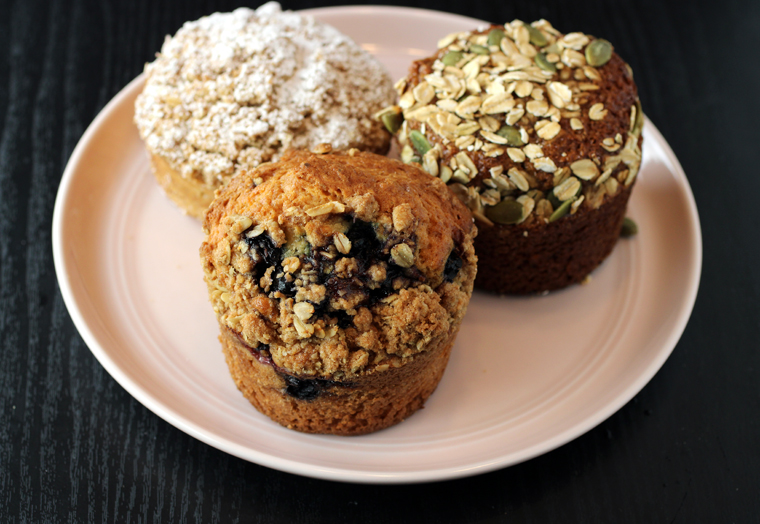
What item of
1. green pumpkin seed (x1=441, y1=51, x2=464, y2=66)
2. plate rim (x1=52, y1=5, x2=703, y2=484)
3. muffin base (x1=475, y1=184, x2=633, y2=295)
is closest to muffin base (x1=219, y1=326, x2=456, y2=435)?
plate rim (x1=52, y1=5, x2=703, y2=484)

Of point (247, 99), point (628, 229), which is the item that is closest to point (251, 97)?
point (247, 99)

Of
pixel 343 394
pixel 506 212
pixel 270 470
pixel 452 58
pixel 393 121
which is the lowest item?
pixel 270 470

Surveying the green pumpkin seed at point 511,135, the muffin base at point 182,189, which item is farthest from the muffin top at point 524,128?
the muffin base at point 182,189

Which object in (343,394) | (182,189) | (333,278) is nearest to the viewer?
(333,278)

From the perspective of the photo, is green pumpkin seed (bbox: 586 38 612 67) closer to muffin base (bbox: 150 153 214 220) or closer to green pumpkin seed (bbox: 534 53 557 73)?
green pumpkin seed (bbox: 534 53 557 73)

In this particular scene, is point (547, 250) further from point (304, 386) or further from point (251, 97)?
point (251, 97)

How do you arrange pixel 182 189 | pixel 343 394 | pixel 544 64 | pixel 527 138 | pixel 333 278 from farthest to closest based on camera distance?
pixel 182 189 < pixel 544 64 < pixel 527 138 < pixel 343 394 < pixel 333 278
